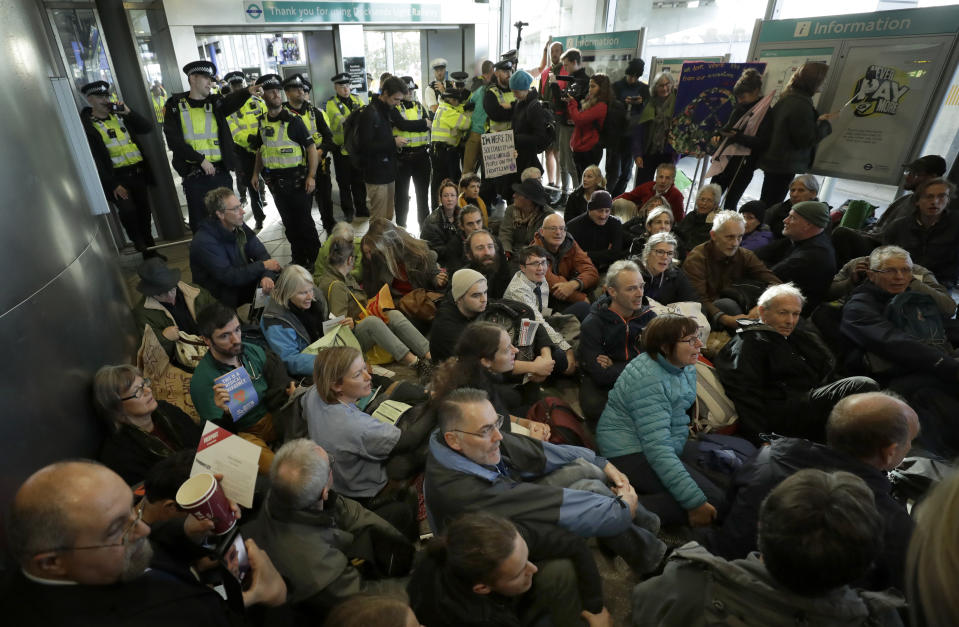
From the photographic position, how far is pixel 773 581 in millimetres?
1345

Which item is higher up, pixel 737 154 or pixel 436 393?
pixel 737 154

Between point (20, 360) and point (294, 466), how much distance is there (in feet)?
4.27

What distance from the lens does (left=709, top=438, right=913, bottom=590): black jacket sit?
1706 millimetres

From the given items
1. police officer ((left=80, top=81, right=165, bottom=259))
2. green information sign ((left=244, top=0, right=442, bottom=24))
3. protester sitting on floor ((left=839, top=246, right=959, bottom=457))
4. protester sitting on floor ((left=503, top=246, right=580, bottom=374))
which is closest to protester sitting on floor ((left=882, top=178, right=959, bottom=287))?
protester sitting on floor ((left=839, top=246, right=959, bottom=457))

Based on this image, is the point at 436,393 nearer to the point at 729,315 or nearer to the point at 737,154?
the point at 729,315

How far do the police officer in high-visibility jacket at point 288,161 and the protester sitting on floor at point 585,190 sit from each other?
9.90 feet

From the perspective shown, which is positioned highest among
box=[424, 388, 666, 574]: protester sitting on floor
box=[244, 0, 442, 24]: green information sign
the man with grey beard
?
box=[244, 0, 442, 24]: green information sign

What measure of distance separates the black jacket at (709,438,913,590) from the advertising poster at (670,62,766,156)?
504cm

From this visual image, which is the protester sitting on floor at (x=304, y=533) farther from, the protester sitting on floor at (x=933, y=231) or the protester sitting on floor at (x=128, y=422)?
the protester sitting on floor at (x=933, y=231)

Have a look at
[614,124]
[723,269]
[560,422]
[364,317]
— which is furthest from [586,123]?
[560,422]

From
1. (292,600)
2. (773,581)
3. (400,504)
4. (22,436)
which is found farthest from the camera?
(400,504)

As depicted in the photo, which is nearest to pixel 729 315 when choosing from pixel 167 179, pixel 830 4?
pixel 830 4

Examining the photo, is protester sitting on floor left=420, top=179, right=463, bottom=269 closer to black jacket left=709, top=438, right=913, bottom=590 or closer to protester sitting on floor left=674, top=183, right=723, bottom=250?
protester sitting on floor left=674, top=183, right=723, bottom=250

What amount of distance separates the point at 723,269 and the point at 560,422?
7.62 feet
